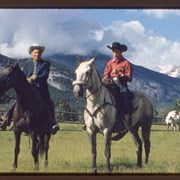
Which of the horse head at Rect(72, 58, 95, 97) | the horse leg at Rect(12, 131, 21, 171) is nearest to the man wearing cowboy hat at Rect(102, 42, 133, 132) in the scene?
the horse head at Rect(72, 58, 95, 97)

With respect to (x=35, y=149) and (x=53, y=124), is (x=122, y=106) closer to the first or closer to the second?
(x=53, y=124)

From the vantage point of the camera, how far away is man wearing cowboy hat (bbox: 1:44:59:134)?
16.5 ft

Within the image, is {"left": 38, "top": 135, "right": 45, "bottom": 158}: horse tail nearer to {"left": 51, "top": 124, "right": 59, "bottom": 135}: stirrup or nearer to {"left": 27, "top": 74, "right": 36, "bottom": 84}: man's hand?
{"left": 51, "top": 124, "right": 59, "bottom": 135}: stirrup

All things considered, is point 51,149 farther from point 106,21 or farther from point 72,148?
point 106,21

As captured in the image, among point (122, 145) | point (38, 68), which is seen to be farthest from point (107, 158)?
point (38, 68)

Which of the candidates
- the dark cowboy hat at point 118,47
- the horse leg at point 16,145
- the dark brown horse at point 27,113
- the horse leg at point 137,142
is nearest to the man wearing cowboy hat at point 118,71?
the dark cowboy hat at point 118,47

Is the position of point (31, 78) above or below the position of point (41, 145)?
above

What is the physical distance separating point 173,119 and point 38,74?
1.09 metres

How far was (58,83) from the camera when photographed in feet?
16.5

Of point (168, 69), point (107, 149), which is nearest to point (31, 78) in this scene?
point (107, 149)

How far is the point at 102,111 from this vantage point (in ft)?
16.7

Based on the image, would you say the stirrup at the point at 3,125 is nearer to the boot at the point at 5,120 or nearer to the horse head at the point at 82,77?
the boot at the point at 5,120

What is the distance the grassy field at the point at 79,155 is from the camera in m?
5.04

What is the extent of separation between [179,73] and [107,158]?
0.85m
